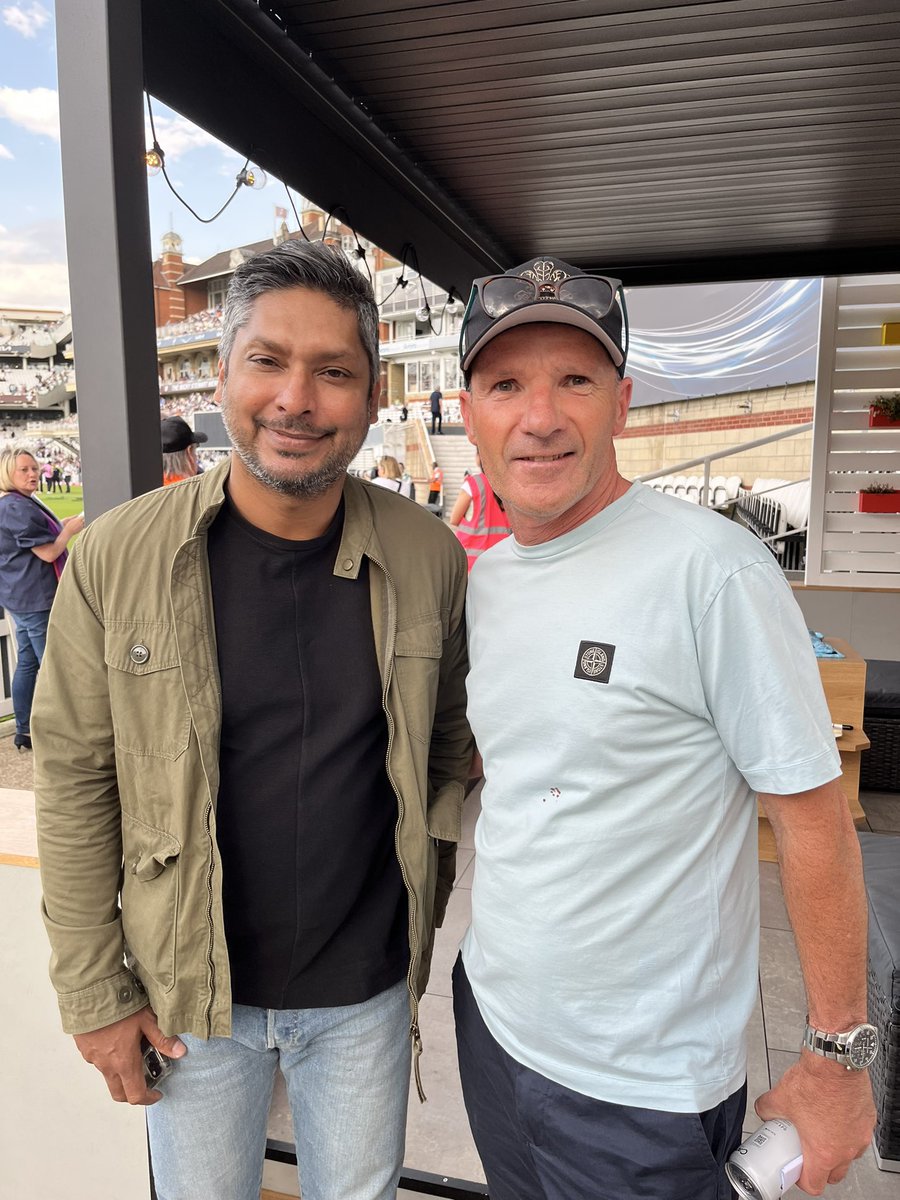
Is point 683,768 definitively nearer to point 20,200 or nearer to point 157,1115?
point 157,1115

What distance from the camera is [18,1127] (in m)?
1.82

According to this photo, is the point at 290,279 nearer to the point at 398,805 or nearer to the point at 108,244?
the point at 108,244

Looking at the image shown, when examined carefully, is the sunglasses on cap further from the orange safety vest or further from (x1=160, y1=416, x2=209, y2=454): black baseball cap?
(x1=160, y1=416, x2=209, y2=454): black baseball cap

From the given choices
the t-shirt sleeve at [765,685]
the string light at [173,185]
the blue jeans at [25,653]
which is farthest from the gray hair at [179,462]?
the t-shirt sleeve at [765,685]

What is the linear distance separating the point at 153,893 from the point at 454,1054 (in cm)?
164

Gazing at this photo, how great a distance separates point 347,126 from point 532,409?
248 cm

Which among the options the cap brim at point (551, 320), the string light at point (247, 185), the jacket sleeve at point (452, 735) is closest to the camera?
the cap brim at point (551, 320)

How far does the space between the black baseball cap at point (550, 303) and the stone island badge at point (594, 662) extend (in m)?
0.45

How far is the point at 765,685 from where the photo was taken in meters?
0.98

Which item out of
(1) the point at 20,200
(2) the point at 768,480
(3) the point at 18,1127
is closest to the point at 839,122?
(3) the point at 18,1127

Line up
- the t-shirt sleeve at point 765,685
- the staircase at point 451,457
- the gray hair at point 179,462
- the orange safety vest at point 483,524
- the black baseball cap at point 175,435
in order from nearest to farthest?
the t-shirt sleeve at point 765,685
the black baseball cap at point 175,435
the gray hair at point 179,462
the orange safety vest at point 483,524
the staircase at point 451,457

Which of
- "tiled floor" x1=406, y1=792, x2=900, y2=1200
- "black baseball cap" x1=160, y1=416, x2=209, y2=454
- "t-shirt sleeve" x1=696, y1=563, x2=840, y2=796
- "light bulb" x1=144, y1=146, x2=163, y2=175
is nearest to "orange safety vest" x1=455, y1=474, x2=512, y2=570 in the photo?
"black baseball cap" x1=160, y1=416, x2=209, y2=454

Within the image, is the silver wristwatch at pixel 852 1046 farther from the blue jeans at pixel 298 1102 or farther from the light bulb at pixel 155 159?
the light bulb at pixel 155 159

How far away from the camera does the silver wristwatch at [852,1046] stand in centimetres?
102
